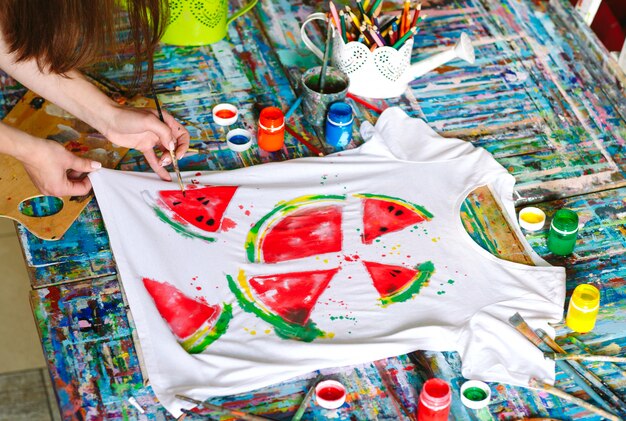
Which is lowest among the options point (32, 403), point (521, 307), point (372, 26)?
point (32, 403)

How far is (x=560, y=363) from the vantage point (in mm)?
1474

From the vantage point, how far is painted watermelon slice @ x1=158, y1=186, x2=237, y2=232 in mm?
1679

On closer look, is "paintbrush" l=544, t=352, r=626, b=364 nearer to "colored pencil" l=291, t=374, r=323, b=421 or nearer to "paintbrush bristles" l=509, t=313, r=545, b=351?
"paintbrush bristles" l=509, t=313, r=545, b=351

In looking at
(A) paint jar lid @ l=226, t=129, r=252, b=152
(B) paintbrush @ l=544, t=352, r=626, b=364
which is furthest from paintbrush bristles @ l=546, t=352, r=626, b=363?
(A) paint jar lid @ l=226, t=129, r=252, b=152

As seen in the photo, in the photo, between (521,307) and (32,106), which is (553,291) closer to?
(521,307)

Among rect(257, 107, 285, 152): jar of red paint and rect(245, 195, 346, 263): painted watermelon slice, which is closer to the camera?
rect(245, 195, 346, 263): painted watermelon slice

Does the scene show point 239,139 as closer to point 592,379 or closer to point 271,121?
point 271,121

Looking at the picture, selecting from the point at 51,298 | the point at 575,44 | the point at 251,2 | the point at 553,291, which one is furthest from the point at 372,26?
the point at 51,298

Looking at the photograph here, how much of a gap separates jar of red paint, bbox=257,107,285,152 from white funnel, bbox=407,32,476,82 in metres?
0.35

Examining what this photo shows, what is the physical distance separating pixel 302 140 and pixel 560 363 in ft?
2.44

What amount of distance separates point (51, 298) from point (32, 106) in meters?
0.57

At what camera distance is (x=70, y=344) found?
1460 millimetres

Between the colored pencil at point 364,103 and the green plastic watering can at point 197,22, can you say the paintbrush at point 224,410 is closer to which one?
the colored pencil at point 364,103

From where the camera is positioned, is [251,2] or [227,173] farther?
[251,2]
